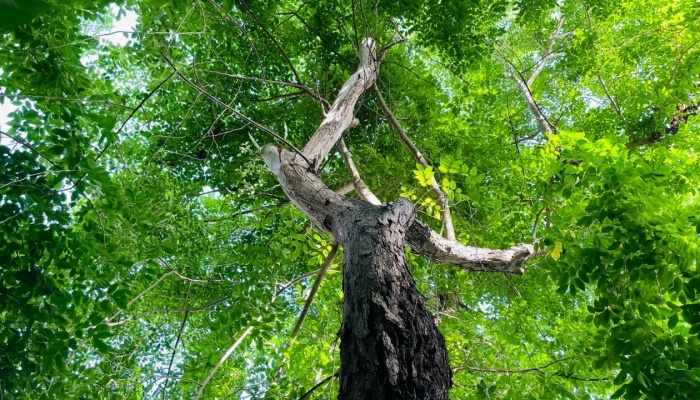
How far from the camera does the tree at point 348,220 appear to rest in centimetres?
199

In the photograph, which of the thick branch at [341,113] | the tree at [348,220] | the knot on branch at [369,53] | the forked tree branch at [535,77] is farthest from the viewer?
the forked tree branch at [535,77]

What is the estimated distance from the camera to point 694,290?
2008mm

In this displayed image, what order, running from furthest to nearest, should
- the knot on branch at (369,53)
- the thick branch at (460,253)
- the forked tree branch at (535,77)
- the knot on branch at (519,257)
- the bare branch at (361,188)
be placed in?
the forked tree branch at (535,77) < the knot on branch at (369,53) < the bare branch at (361,188) < the knot on branch at (519,257) < the thick branch at (460,253)

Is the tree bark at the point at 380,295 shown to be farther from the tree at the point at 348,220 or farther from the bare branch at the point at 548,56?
the bare branch at the point at 548,56

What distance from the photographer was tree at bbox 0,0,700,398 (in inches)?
78.4

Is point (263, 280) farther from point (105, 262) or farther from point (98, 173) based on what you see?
point (98, 173)

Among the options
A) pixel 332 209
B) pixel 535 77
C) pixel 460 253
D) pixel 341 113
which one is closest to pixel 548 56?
pixel 535 77

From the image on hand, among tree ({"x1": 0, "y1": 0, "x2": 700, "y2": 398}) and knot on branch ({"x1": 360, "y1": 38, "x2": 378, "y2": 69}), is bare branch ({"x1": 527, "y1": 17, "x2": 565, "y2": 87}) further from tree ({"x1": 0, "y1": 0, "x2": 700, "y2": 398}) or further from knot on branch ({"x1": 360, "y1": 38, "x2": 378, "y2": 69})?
knot on branch ({"x1": 360, "y1": 38, "x2": 378, "y2": 69})

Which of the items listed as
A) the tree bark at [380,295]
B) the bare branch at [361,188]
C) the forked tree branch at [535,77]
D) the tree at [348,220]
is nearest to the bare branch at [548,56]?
the forked tree branch at [535,77]

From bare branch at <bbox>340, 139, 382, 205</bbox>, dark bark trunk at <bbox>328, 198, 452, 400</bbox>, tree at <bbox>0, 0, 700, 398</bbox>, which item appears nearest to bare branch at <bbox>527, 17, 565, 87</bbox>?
tree at <bbox>0, 0, 700, 398</bbox>

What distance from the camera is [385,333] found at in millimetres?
1715

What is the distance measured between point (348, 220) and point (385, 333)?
980 mm

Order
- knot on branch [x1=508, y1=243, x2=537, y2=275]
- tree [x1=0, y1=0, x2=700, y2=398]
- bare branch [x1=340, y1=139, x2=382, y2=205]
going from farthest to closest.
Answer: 1. bare branch [x1=340, y1=139, x2=382, y2=205]
2. knot on branch [x1=508, y1=243, x2=537, y2=275]
3. tree [x1=0, y1=0, x2=700, y2=398]

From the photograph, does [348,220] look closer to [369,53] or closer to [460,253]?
[460,253]
